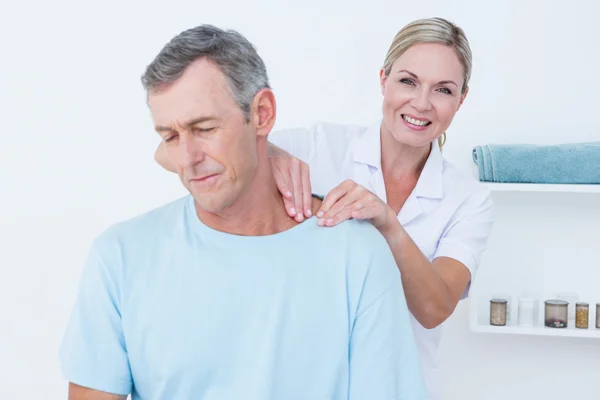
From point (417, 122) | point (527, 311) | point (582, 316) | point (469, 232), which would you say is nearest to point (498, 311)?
point (527, 311)

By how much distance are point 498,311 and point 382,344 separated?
128cm

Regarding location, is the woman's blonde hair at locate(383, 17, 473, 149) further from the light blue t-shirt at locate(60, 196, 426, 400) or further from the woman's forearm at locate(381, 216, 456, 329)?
the light blue t-shirt at locate(60, 196, 426, 400)

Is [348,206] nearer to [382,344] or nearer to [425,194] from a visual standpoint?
[382,344]

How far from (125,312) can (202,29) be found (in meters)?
0.49

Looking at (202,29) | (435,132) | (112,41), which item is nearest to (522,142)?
(435,132)

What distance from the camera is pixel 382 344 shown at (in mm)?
1487

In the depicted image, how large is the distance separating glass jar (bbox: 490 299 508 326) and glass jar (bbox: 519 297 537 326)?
0.06 m

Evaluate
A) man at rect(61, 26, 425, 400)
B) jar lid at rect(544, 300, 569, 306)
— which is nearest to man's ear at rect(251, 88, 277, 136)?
man at rect(61, 26, 425, 400)

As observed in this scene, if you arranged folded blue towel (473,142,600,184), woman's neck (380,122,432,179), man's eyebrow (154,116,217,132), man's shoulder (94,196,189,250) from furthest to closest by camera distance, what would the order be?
folded blue towel (473,142,600,184) < woman's neck (380,122,432,179) < man's shoulder (94,196,189,250) < man's eyebrow (154,116,217,132)

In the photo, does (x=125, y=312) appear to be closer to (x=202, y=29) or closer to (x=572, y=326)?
(x=202, y=29)

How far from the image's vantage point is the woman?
1887mm

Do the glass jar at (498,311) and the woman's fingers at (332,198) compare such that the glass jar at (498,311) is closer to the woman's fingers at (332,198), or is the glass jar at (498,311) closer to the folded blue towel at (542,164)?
the folded blue towel at (542,164)

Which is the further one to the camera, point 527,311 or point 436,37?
point 527,311

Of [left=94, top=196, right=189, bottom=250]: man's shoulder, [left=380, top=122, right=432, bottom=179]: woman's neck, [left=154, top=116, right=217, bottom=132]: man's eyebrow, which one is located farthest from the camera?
[left=380, top=122, right=432, bottom=179]: woman's neck
